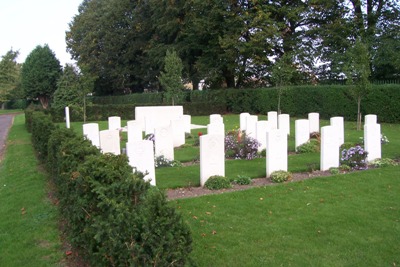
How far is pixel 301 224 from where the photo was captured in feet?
18.6

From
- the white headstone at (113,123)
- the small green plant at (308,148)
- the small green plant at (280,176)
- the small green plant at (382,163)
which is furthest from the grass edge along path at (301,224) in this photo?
the white headstone at (113,123)

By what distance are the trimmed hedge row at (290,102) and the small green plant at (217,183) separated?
15654 mm

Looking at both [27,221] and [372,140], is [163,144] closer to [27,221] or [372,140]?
[27,221]

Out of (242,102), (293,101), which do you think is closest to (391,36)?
(293,101)

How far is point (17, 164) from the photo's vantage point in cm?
1213

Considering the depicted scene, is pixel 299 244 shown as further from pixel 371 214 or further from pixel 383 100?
pixel 383 100

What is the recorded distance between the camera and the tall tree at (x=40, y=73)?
50531mm

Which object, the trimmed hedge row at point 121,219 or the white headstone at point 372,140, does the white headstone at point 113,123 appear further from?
the trimmed hedge row at point 121,219

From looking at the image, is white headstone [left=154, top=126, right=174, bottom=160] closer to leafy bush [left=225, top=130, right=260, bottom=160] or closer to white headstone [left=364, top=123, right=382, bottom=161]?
leafy bush [left=225, top=130, right=260, bottom=160]

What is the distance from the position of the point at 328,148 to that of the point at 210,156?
9.78 feet

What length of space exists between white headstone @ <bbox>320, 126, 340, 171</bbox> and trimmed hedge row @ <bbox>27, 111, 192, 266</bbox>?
19.6 feet

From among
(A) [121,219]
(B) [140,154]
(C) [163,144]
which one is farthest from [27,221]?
(C) [163,144]

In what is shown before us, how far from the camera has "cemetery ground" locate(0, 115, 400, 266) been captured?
4.70 meters

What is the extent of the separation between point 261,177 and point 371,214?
10.5ft
